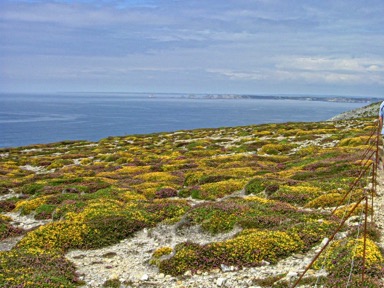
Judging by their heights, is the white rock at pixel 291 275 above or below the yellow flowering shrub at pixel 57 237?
above

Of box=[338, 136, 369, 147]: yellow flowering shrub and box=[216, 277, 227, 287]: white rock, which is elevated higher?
box=[338, 136, 369, 147]: yellow flowering shrub

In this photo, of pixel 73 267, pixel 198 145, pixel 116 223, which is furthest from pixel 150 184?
pixel 198 145

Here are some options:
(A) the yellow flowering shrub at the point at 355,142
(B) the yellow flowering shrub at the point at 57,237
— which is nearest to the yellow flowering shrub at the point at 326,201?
(B) the yellow flowering shrub at the point at 57,237

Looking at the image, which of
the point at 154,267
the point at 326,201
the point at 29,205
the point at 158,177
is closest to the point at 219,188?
the point at 326,201

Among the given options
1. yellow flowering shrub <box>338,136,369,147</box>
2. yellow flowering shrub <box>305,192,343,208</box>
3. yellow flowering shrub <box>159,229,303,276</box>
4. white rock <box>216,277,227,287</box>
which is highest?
yellow flowering shrub <box>338,136,369,147</box>

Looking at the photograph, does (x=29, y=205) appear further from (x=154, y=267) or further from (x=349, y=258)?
(x=349, y=258)

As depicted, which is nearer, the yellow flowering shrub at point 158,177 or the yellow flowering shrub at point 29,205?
the yellow flowering shrub at point 29,205

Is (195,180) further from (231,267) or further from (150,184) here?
(231,267)

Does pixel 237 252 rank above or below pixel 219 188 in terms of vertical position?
above

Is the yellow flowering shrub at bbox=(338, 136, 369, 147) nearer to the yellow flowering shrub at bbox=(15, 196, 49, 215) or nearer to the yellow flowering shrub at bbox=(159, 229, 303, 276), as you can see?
the yellow flowering shrub at bbox=(159, 229, 303, 276)

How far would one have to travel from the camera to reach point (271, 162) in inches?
1336

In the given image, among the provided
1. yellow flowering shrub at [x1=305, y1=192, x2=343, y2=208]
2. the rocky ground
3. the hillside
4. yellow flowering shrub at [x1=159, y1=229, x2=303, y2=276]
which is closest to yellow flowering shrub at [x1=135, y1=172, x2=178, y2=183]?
the hillside

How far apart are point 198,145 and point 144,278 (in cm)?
4340

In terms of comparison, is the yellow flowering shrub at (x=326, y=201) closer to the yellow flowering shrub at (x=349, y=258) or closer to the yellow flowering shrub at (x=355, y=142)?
the yellow flowering shrub at (x=349, y=258)
